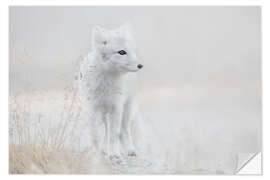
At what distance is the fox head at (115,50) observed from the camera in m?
2.75

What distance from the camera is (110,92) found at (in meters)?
2.81

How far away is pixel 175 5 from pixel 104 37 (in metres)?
0.56

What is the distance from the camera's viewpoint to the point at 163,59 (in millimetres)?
2826

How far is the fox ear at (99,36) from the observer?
279 cm

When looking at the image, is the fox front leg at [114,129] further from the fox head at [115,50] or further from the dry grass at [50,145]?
the fox head at [115,50]

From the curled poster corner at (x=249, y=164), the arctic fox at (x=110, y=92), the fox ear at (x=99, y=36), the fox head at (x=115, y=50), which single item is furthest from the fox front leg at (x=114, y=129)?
the curled poster corner at (x=249, y=164)

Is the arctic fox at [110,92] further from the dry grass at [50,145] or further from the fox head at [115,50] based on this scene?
the dry grass at [50,145]

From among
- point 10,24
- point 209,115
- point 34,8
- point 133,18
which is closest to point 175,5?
point 133,18

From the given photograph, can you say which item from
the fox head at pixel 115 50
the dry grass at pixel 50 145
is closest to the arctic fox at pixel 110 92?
the fox head at pixel 115 50

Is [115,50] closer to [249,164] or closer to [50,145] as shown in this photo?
[50,145]

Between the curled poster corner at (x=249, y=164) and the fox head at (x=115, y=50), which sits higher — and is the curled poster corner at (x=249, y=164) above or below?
below

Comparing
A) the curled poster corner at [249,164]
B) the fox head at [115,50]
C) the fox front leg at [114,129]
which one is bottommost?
the curled poster corner at [249,164]

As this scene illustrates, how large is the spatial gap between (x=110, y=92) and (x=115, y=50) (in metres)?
0.30

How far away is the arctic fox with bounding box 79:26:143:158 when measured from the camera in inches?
110
